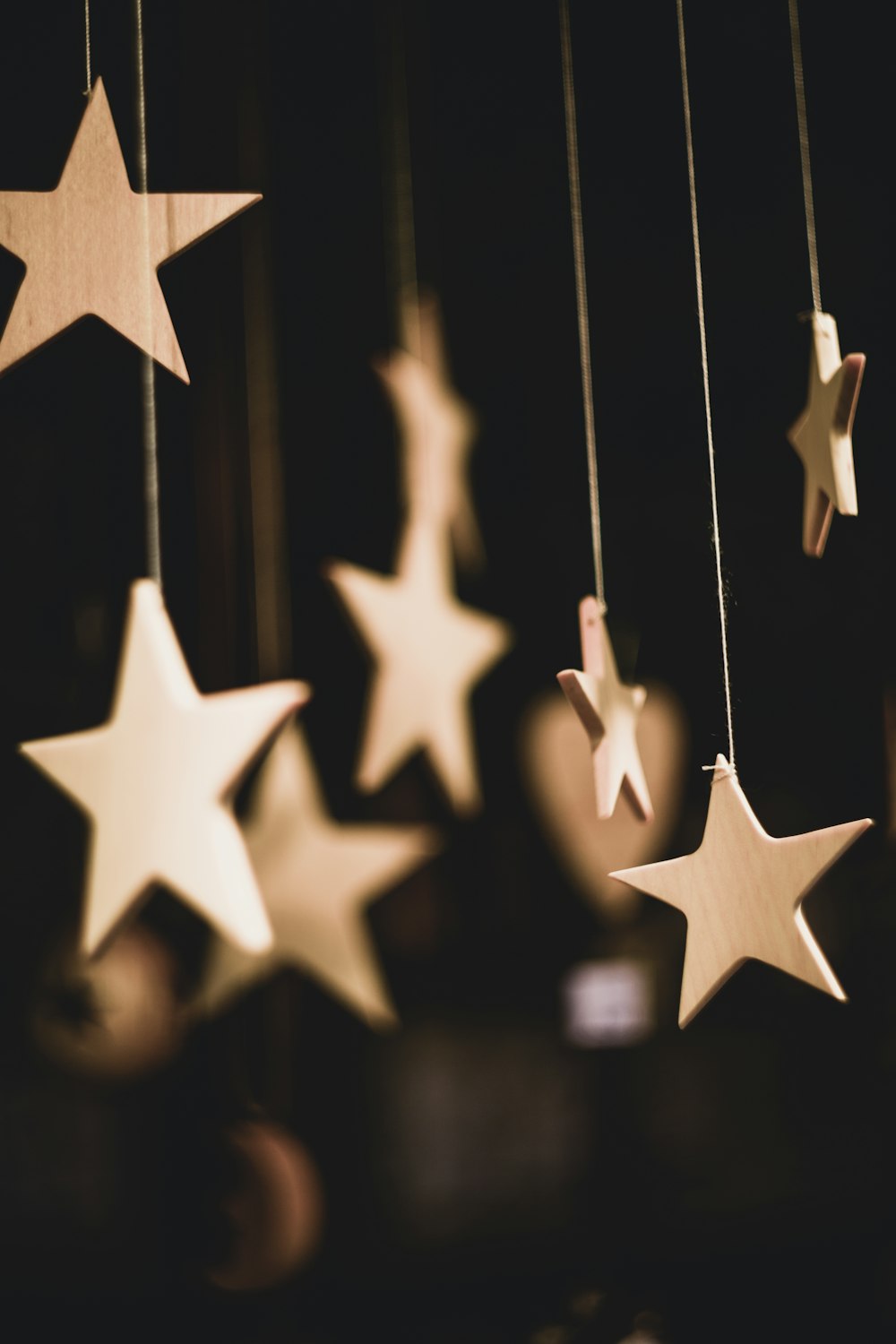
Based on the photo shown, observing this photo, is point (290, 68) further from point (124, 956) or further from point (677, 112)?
point (124, 956)

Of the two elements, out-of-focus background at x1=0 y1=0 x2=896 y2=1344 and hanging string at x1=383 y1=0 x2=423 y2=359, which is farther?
out-of-focus background at x1=0 y1=0 x2=896 y2=1344

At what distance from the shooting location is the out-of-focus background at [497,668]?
2570 millimetres

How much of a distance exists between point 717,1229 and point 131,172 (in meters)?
2.30

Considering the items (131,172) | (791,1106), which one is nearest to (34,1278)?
(791,1106)

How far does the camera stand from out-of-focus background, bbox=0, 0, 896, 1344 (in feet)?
8.43

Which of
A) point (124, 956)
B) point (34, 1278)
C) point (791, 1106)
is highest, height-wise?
point (124, 956)

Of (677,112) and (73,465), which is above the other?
(677,112)

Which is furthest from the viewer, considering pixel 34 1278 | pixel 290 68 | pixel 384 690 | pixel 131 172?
pixel 34 1278

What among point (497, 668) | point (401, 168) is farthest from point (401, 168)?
point (497, 668)

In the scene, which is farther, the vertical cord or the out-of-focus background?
the out-of-focus background

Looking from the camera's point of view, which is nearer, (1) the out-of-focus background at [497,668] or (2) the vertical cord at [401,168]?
(2) the vertical cord at [401,168]

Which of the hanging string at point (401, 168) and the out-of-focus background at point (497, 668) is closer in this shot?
the hanging string at point (401, 168)

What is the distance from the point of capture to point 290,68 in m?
2.62

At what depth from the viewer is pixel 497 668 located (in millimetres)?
3012
